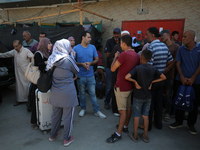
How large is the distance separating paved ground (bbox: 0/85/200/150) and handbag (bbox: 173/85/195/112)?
Result: 58 cm

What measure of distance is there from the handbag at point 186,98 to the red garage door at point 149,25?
3715mm

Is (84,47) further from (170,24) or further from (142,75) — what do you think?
(170,24)

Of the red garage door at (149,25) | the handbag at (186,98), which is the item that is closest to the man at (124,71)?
the handbag at (186,98)

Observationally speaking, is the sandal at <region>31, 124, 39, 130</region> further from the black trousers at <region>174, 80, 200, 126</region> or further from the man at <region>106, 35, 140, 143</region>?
the black trousers at <region>174, 80, 200, 126</region>

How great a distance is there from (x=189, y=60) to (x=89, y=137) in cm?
253

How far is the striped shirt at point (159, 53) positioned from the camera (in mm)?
3321

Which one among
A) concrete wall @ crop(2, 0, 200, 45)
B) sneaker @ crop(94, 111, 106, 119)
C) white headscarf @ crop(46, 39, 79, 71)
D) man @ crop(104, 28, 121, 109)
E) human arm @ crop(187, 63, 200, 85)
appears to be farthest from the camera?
concrete wall @ crop(2, 0, 200, 45)

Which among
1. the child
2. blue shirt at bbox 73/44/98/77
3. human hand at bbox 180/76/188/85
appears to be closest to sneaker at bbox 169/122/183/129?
human hand at bbox 180/76/188/85

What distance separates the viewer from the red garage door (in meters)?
6.30

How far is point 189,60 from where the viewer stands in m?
3.36

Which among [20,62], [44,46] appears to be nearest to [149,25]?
[44,46]

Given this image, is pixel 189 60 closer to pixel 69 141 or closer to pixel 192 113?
pixel 192 113

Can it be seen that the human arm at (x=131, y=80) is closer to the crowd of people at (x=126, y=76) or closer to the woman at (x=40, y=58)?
the crowd of people at (x=126, y=76)

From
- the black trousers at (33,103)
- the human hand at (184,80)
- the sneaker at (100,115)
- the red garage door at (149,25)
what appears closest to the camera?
the human hand at (184,80)
